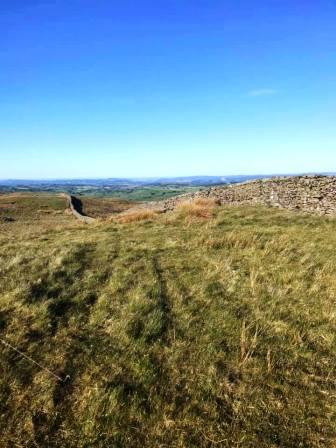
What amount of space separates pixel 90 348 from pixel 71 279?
9.53 ft

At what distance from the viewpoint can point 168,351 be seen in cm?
513

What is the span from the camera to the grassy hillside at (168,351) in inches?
150

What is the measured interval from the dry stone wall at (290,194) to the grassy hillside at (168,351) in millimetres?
12615

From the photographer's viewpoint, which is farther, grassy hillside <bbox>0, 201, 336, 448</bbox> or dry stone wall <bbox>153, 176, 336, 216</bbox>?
dry stone wall <bbox>153, 176, 336, 216</bbox>

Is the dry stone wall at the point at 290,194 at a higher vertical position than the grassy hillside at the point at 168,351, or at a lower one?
higher

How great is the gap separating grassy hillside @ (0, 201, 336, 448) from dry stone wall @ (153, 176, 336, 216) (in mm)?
12615

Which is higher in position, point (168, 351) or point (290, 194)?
point (290, 194)

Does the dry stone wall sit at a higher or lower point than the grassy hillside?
higher

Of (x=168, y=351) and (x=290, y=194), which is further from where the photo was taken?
(x=290, y=194)

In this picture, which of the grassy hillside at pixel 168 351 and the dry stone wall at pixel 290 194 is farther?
the dry stone wall at pixel 290 194

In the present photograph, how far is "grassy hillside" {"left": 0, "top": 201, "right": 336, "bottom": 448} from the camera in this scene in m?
3.80

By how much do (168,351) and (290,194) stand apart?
2035cm

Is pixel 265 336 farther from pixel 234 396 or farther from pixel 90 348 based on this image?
pixel 90 348

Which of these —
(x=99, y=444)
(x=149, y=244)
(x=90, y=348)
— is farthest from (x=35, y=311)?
(x=149, y=244)
